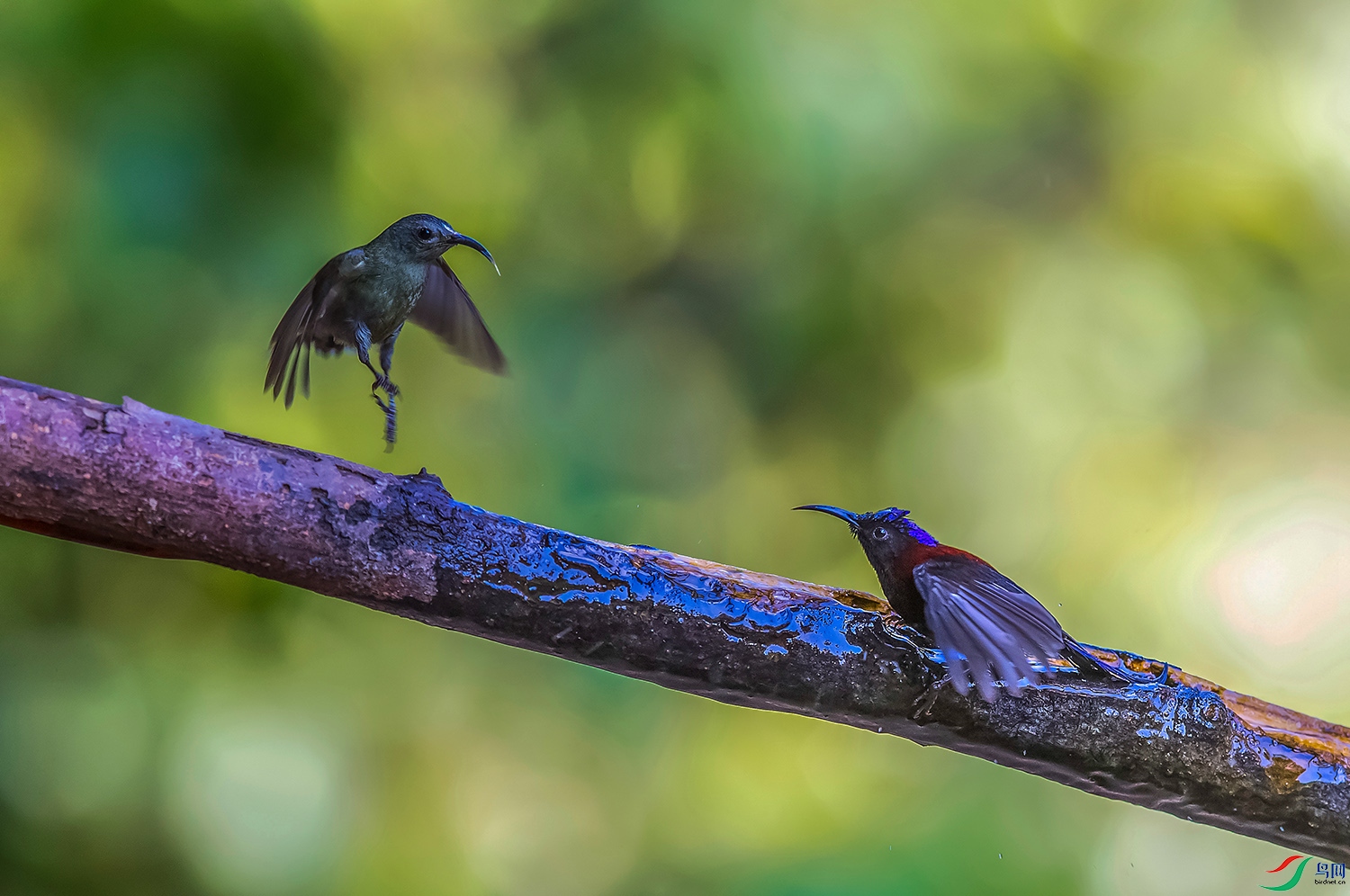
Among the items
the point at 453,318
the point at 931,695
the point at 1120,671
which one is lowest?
the point at 931,695

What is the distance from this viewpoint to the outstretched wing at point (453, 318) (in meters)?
3.03

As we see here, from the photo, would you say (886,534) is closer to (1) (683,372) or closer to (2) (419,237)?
(2) (419,237)

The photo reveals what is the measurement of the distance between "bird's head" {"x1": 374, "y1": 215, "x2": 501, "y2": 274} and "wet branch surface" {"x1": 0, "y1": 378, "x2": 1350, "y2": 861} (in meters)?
0.72

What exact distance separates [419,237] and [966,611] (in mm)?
1541

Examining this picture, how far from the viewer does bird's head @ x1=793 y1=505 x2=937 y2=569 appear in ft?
7.35

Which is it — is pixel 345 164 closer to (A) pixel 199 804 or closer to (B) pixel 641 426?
(B) pixel 641 426

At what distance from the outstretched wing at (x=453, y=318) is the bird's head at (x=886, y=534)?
1313 mm

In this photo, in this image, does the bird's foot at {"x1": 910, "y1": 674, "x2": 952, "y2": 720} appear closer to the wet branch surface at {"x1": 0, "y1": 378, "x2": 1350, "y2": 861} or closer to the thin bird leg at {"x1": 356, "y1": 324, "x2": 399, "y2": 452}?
the wet branch surface at {"x1": 0, "y1": 378, "x2": 1350, "y2": 861}

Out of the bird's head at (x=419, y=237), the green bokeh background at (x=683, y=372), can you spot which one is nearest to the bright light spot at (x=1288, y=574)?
the green bokeh background at (x=683, y=372)

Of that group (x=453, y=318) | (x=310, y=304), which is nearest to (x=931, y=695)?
(x=310, y=304)

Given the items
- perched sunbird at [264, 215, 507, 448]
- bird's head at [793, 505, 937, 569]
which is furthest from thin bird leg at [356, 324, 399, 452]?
bird's head at [793, 505, 937, 569]

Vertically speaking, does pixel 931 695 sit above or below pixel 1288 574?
below

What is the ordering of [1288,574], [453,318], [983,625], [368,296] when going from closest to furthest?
[983,625] < [368,296] < [453,318] < [1288,574]

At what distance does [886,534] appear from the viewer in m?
2.28
